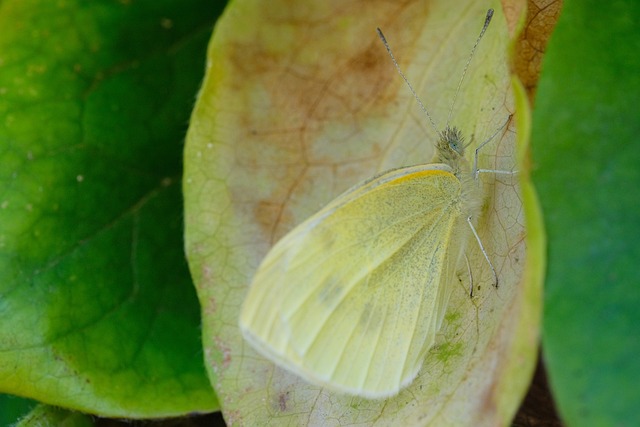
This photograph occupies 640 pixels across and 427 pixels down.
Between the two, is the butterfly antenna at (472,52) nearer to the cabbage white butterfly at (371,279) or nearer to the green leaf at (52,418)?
the cabbage white butterfly at (371,279)

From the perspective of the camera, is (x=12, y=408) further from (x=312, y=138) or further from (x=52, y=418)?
(x=312, y=138)

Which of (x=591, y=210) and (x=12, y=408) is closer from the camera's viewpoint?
(x=591, y=210)

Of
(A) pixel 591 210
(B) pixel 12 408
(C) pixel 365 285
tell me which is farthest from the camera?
(B) pixel 12 408

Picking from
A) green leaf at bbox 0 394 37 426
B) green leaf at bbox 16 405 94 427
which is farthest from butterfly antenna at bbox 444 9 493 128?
green leaf at bbox 0 394 37 426

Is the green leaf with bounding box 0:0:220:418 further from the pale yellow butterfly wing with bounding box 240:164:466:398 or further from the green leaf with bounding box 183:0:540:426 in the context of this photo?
the pale yellow butterfly wing with bounding box 240:164:466:398

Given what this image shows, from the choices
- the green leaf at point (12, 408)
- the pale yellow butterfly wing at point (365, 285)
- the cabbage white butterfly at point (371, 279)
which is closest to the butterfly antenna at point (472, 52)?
the cabbage white butterfly at point (371, 279)

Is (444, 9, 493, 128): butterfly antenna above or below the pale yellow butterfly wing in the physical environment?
above

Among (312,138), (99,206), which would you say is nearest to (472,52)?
(312,138)
